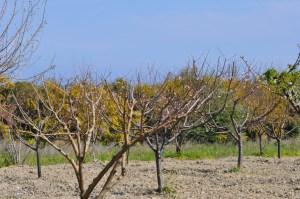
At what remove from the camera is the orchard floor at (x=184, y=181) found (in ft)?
33.9

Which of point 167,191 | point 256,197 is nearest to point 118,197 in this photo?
point 167,191

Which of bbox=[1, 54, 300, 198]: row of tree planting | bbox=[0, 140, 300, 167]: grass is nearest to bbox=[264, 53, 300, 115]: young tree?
bbox=[1, 54, 300, 198]: row of tree planting

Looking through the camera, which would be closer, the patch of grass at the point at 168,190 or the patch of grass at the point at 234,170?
the patch of grass at the point at 168,190

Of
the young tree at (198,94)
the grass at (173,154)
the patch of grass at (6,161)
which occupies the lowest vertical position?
the patch of grass at (6,161)

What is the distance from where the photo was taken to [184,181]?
37.9 ft

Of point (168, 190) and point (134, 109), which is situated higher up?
point (134, 109)

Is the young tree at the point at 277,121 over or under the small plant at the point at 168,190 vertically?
over

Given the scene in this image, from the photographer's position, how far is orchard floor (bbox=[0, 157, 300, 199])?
10320 millimetres

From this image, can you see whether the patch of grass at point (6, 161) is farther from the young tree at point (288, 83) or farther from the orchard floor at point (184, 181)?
the young tree at point (288, 83)

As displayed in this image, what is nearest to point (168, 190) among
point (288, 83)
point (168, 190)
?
point (168, 190)

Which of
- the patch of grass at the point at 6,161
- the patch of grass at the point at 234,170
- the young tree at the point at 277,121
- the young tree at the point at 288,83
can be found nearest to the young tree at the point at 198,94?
the young tree at the point at 288,83

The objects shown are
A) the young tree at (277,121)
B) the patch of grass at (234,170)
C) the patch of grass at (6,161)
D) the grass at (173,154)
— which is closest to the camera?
the patch of grass at (234,170)

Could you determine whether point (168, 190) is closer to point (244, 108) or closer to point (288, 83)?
point (288, 83)

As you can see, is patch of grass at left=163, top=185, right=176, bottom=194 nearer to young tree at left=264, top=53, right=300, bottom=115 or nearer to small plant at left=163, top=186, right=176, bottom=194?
small plant at left=163, top=186, right=176, bottom=194
